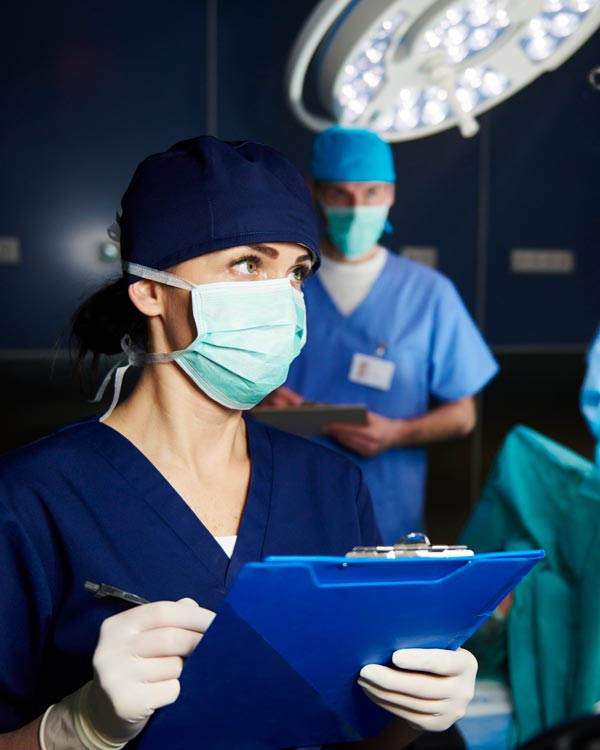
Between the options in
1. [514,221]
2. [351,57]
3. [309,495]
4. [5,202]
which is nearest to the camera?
[309,495]

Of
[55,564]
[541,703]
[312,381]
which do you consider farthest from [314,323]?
[55,564]

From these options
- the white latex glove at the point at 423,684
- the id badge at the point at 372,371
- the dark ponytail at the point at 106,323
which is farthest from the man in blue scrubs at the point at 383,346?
the white latex glove at the point at 423,684

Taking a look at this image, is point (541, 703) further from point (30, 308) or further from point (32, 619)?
point (30, 308)

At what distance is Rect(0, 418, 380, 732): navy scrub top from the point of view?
3.18 ft

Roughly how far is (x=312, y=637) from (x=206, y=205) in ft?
1.71

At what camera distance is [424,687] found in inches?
33.9

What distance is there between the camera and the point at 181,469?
1.10 m

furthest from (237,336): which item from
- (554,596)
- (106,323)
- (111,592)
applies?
(554,596)

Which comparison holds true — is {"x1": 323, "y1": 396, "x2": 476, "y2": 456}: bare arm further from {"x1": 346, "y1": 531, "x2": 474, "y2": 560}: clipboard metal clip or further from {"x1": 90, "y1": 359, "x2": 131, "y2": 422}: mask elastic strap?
{"x1": 346, "y1": 531, "x2": 474, "y2": 560}: clipboard metal clip

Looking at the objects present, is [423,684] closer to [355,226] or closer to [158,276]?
[158,276]

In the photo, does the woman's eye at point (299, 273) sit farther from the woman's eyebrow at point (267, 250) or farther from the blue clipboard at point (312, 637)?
the blue clipboard at point (312, 637)

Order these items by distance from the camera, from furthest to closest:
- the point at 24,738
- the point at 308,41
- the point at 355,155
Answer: the point at 355,155 → the point at 308,41 → the point at 24,738

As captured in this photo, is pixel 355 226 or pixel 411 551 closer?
pixel 411 551

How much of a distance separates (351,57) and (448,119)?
0.95ft
